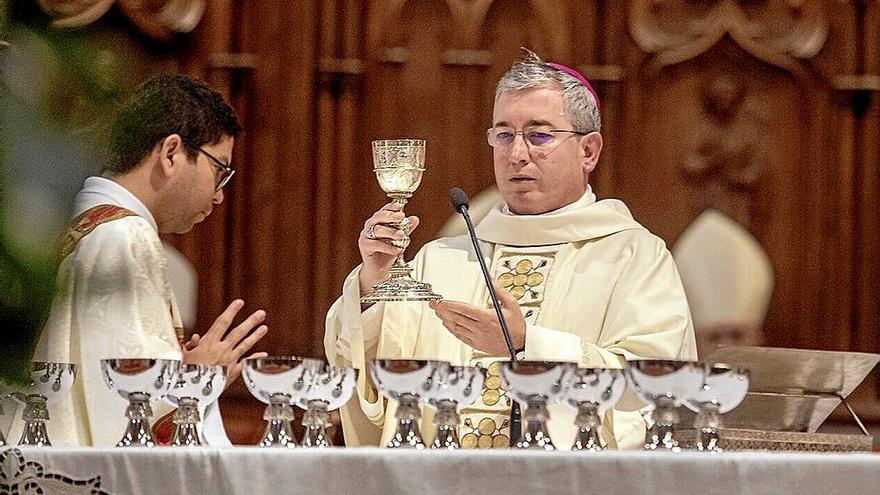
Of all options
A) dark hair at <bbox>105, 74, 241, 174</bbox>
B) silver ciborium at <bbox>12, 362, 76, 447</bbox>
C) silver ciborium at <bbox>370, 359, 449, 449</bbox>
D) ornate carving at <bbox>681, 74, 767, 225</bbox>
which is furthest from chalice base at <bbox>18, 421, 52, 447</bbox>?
ornate carving at <bbox>681, 74, 767, 225</bbox>

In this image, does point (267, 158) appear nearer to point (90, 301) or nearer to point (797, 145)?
point (797, 145)

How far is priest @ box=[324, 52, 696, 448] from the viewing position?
390 centimetres

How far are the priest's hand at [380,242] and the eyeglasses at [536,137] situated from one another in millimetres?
773

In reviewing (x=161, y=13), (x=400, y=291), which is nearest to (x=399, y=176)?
(x=400, y=291)

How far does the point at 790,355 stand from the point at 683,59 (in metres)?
3.33

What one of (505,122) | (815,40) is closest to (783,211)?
(815,40)

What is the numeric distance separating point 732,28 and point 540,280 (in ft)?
7.78

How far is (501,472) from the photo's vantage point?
2.18 metres

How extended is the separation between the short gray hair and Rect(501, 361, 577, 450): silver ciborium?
6.58ft

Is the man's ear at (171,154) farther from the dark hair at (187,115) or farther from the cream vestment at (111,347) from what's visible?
the cream vestment at (111,347)

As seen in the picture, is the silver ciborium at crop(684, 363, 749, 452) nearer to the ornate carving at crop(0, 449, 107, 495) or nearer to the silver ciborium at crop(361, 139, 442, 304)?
the silver ciborium at crop(361, 139, 442, 304)

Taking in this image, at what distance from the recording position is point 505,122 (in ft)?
14.3

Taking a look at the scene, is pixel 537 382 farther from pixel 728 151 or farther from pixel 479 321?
pixel 728 151

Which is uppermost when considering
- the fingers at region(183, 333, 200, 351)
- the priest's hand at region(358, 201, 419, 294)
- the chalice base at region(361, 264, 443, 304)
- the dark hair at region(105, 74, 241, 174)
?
the dark hair at region(105, 74, 241, 174)
